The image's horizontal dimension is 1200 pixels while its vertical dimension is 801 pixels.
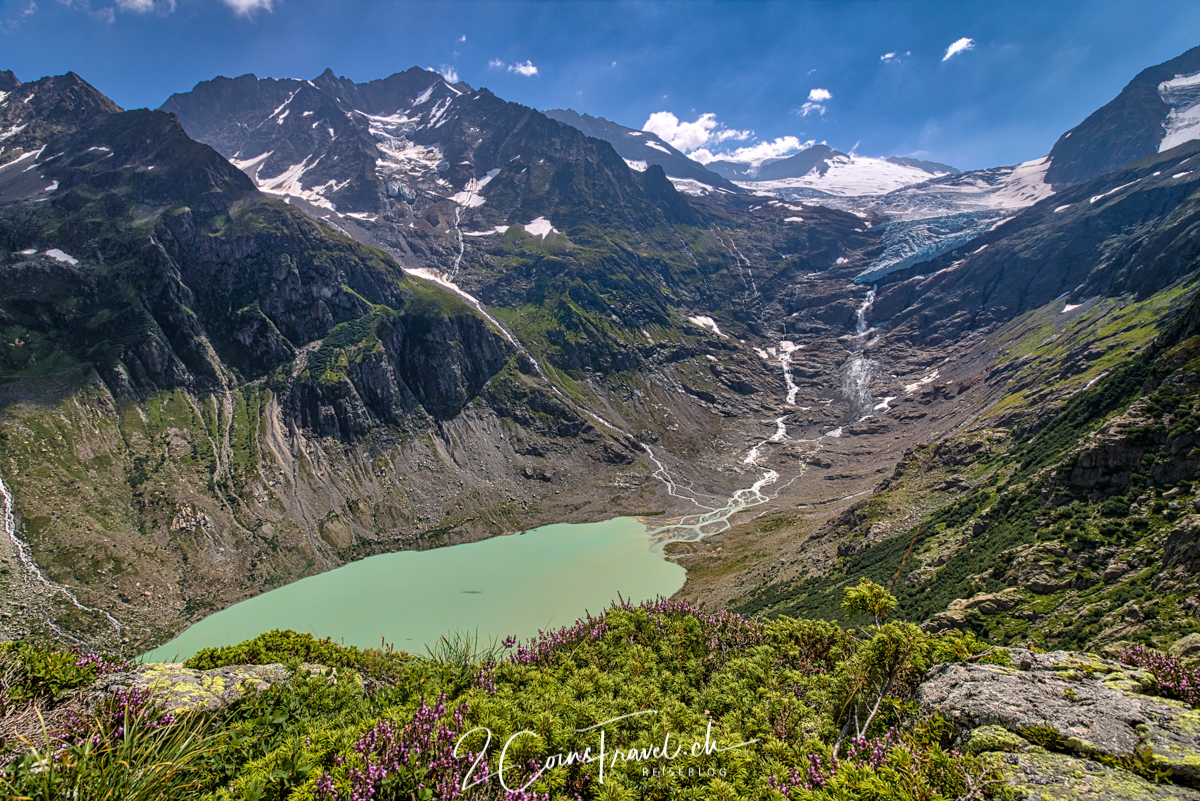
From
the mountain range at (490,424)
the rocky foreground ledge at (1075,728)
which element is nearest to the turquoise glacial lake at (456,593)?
the mountain range at (490,424)

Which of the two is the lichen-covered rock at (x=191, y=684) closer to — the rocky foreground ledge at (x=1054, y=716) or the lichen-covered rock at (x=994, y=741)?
the rocky foreground ledge at (x=1054, y=716)

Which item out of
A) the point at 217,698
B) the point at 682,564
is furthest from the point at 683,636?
the point at 682,564

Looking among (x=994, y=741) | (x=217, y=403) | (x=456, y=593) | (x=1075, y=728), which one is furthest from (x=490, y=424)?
(x=1075, y=728)

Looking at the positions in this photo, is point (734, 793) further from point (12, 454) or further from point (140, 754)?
point (12, 454)

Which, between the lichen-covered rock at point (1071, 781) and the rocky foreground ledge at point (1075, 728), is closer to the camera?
the lichen-covered rock at point (1071, 781)

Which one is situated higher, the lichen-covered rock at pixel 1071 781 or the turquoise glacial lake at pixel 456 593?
the lichen-covered rock at pixel 1071 781
